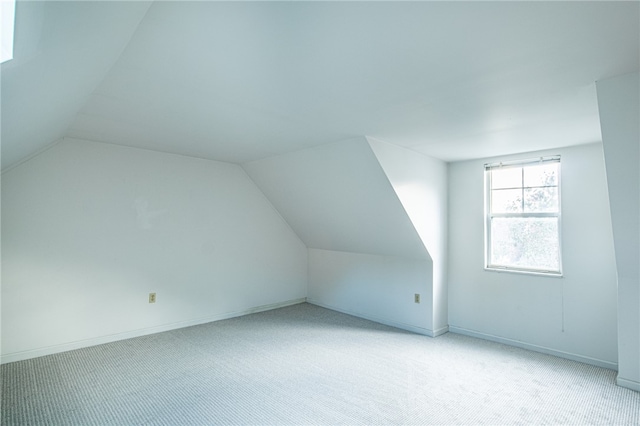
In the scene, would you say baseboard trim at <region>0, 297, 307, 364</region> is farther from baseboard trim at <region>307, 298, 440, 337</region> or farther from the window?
the window

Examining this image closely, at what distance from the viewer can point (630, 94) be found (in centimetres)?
186

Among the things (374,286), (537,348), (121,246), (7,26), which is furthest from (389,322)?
(7,26)

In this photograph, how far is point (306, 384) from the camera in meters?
2.51

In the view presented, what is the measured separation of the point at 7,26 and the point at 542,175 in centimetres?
403

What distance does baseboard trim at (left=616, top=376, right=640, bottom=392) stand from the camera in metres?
2.43

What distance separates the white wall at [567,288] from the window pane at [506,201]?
136 millimetres

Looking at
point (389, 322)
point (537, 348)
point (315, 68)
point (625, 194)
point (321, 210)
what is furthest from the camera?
point (321, 210)

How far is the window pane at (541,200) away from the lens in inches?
131

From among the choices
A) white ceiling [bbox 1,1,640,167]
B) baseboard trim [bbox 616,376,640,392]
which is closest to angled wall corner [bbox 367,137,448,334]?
white ceiling [bbox 1,1,640,167]

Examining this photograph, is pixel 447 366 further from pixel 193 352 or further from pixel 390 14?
pixel 390 14

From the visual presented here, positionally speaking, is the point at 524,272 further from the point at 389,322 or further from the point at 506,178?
the point at 389,322

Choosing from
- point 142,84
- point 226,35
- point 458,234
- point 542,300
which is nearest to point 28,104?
point 142,84

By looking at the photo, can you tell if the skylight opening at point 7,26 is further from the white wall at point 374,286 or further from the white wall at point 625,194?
the white wall at point 374,286

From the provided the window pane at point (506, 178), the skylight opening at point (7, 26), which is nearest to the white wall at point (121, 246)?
the skylight opening at point (7, 26)
